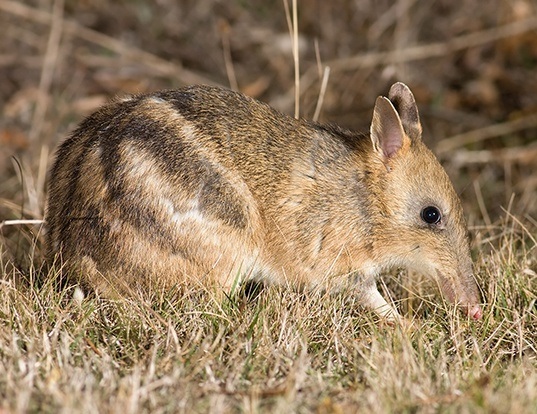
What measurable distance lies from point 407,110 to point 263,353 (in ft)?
5.38

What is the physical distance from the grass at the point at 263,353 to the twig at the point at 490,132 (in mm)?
3410

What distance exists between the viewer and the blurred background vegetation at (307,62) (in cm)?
827

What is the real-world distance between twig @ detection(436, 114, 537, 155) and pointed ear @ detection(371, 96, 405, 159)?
11.4ft

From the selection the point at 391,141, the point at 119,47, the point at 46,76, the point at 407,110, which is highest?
the point at 407,110

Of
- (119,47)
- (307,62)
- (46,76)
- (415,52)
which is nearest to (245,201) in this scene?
(119,47)

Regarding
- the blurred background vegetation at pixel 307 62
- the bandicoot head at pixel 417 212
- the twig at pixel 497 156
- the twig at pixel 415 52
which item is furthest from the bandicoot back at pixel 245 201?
the twig at pixel 415 52

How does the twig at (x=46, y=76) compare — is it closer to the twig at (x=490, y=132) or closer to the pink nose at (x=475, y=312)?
Answer: the twig at (x=490, y=132)

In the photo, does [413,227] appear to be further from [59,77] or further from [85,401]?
[59,77]

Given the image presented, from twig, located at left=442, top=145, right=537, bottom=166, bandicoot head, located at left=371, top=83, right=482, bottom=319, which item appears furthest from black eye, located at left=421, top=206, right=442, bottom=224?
twig, located at left=442, top=145, right=537, bottom=166

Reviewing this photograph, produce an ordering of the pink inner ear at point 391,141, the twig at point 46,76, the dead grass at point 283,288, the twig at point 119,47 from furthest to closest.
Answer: the twig at point 119,47, the twig at point 46,76, the pink inner ear at point 391,141, the dead grass at point 283,288

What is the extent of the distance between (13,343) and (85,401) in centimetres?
66

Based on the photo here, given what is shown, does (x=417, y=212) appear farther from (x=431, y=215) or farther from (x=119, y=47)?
(x=119, y=47)

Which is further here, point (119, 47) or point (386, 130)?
point (119, 47)

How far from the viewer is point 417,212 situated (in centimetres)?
467
